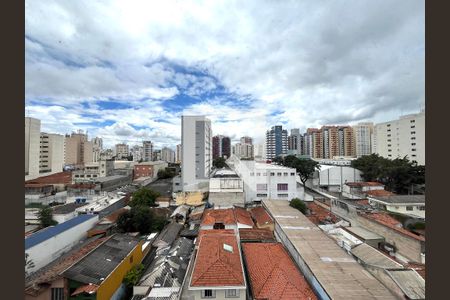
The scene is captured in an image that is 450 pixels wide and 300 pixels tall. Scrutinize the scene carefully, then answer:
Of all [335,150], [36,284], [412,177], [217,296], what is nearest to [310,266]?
[217,296]

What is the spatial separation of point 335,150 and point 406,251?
46802 millimetres

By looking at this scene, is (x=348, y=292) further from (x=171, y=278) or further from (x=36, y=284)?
(x=36, y=284)

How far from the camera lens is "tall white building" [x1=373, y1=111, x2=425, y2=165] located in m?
29.3

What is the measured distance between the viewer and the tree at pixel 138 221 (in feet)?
41.4

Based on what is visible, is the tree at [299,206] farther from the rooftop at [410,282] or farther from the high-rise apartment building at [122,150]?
the high-rise apartment building at [122,150]

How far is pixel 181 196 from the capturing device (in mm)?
19641

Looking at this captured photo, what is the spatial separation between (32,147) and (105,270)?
2900 centimetres

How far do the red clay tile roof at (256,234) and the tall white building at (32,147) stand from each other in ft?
95.0

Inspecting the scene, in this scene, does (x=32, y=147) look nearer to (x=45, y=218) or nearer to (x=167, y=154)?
Answer: (x=45, y=218)

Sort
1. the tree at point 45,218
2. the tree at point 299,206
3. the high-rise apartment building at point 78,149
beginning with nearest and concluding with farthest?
the tree at point 45,218
the tree at point 299,206
the high-rise apartment building at point 78,149

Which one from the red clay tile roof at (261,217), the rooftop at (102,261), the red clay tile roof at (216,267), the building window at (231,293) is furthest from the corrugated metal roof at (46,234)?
the red clay tile roof at (261,217)

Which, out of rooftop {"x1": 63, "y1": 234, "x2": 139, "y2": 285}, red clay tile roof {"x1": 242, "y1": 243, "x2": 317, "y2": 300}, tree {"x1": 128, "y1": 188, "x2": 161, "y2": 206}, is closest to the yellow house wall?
rooftop {"x1": 63, "y1": 234, "x2": 139, "y2": 285}

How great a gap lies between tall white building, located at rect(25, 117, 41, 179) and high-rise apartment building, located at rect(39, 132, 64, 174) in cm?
375

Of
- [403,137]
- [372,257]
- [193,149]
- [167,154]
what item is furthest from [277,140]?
[372,257]
